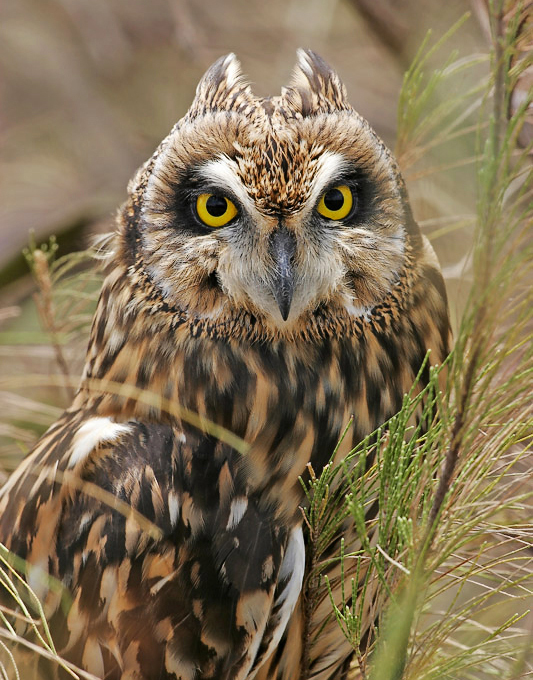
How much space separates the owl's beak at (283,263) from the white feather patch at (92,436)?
0.51 metres

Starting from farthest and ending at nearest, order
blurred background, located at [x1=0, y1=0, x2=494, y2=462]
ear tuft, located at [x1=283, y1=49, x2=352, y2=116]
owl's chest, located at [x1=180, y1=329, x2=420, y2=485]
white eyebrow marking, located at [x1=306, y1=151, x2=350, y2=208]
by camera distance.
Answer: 1. blurred background, located at [x1=0, y1=0, x2=494, y2=462]
2. owl's chest, located at [x1=180, y1=329, x2=420, y2=485]
3. ear tuft, located at [x1=283, y1=49, x2=352, y2=116]
4. white eyebrow marking, located at [x1=306, y1=151, x2=350, y2=208]

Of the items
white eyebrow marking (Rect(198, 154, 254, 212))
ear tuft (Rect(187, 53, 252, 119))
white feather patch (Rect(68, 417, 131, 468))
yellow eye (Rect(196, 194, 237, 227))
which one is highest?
ear tuft (Rect(187, 53, 252, 119))

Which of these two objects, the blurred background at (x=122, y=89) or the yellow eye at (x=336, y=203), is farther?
the blurred background at (x=122, y=89)

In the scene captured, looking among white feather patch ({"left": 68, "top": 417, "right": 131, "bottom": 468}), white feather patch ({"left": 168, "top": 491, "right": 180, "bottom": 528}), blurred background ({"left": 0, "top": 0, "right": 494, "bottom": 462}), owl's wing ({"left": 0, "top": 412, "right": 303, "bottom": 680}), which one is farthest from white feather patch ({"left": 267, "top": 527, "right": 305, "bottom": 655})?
blurred background ({"left": 0, "top": 0, "right": 494, "bottom": 462})

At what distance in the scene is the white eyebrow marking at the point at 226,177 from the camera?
1710mm

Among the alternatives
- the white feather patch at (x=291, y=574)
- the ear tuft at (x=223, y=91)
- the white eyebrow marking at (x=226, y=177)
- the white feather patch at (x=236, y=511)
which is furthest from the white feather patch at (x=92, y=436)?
the ear tuft at (x=223, y=91)

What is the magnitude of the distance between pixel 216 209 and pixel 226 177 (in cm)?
7

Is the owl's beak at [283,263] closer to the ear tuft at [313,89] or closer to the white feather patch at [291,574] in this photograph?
the ear tuft at [313,89]

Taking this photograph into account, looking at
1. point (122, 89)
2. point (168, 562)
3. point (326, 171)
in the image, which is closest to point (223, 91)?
point (326, 171)

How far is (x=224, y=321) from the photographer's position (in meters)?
1.88

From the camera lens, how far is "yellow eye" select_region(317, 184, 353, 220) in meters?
1.75

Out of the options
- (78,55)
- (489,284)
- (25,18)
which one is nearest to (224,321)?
(489,284)

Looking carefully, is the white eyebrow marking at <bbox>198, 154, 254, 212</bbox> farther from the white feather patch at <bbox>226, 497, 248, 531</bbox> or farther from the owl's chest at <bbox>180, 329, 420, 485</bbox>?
the white feather patch at <bbox>226, 497, 248, 531</bbox>

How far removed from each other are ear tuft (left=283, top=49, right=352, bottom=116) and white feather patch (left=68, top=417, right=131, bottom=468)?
82cm
